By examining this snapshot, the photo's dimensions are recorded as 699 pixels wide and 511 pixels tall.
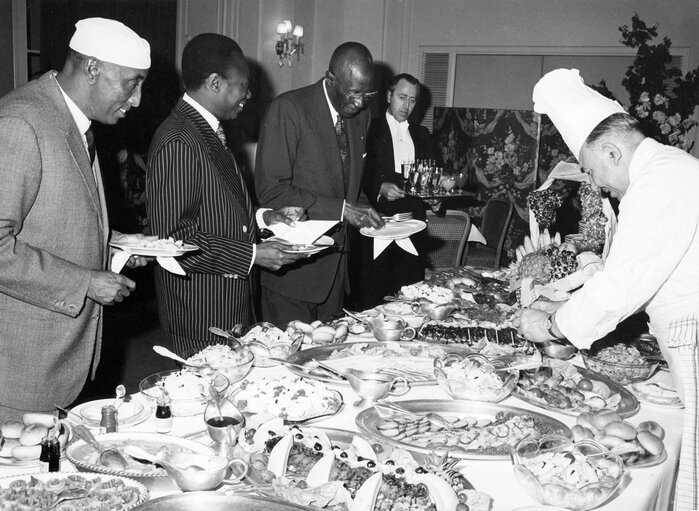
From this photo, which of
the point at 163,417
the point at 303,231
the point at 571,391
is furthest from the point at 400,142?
the point at 163,417

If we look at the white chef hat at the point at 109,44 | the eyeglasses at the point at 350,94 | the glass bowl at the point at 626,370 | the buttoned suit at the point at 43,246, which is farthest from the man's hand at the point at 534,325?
the eyeglasses at the point at 350,94

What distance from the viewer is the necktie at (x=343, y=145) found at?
3295 millimetres

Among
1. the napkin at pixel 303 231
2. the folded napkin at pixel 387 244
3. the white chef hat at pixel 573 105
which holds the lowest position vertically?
the folded napkin at pixel 387 244

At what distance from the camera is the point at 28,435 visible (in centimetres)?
142

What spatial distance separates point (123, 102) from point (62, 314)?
0.63 metres

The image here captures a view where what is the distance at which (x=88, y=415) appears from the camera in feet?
5.25

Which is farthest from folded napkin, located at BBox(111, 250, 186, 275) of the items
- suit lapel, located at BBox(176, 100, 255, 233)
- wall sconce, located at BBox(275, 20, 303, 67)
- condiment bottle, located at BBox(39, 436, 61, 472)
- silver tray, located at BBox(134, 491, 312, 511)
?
Answer: wall sconce, located at BBox(275, 20, 303, 67)

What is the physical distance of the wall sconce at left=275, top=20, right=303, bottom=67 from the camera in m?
6.71

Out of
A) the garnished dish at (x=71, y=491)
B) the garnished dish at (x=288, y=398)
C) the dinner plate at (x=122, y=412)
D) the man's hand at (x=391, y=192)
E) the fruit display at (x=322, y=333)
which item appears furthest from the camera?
the man's hand at (x=391, y=192)

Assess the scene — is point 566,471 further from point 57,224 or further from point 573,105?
point 57,224

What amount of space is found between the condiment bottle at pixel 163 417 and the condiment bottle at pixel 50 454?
0.87 ft

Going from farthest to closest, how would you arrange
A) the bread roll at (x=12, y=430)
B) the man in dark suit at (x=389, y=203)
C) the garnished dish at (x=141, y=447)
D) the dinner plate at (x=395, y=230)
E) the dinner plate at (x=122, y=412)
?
the man in dark suit at (x=389, y=203)
the dinner plate at (x=395, y=230)
the dinner plate at (x=122, y=412)
the bread roll at (x=12, y=430)
the garnished dish at (x=141, y=447)

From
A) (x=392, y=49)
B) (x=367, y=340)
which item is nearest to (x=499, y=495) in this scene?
(x=367, y=340)

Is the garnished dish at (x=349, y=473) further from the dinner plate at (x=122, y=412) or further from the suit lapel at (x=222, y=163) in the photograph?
the suit lapel at (x=222, y=163)
